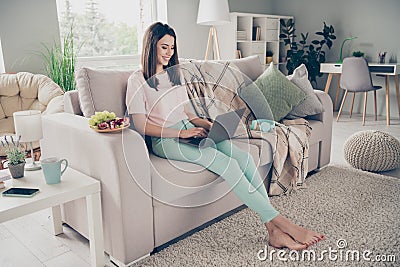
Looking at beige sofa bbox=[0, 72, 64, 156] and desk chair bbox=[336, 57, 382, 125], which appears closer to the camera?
beige sofa bbox=[0, 72, 64, 156]

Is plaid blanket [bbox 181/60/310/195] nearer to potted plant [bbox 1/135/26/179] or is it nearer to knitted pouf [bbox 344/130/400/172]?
knitted pouf [bbox 344/130/400/172]

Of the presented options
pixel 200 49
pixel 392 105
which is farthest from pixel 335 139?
pixel 200 49

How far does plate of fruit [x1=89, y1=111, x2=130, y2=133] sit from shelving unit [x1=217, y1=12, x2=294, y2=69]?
140 inches

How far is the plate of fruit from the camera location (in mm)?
1495

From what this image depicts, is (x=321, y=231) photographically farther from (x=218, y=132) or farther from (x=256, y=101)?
(x=256, y=101)

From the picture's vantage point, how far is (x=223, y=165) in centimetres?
171

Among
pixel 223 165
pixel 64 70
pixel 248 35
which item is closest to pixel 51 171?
pixel 223 165

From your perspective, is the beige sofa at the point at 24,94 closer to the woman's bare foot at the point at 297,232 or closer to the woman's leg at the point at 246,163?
the woman's leg at the point at 246,163

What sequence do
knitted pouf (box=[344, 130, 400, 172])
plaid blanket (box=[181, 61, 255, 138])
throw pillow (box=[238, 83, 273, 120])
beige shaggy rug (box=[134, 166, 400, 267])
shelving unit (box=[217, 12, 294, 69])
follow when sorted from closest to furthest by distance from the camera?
beige shaggy rug (box=[134, 166, 400, 267]) < plaid blanket (box=[181, 61, 255, 138]) < throw pillow (box=[238, 83, 273, 120]) < knitted pouf (box=[344, 130, 400, 172]) < shelving unit (box=[217, 12, 294, 69])

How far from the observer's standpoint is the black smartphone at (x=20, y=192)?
1340 millimetres

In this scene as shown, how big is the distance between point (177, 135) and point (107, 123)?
14.1 inches

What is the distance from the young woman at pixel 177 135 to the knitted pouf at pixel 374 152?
1.14 meters

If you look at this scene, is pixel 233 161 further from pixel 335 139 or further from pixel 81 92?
pixel 335 139

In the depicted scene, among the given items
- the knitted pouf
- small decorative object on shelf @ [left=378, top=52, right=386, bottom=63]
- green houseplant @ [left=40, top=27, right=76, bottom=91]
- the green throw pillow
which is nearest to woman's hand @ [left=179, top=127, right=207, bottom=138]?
the green throw pillow
